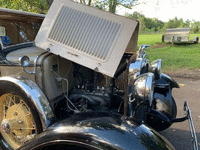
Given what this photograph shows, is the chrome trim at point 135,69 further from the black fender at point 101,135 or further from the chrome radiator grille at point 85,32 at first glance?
the black fender at point 101,135

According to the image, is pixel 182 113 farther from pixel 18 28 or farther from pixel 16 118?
pixel 18 28

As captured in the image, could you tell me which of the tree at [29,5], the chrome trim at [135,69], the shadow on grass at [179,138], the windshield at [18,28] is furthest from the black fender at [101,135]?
the tree at [29,5]

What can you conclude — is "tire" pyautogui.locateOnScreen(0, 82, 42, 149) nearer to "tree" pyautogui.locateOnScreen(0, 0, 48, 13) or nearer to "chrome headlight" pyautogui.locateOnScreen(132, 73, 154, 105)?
"chrome headlight" pyautogui.locateOnScreen(132, 73, 154, 105)

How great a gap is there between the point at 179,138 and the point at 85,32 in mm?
2406

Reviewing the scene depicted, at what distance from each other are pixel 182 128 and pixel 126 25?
8.13ft

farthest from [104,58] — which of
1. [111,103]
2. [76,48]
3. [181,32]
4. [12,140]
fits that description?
[181,32]

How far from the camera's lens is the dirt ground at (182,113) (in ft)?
10.3

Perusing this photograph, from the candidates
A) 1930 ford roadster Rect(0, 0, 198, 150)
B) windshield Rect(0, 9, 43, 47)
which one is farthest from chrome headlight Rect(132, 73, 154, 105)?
windshield Rect(0, 9, 43, 47)

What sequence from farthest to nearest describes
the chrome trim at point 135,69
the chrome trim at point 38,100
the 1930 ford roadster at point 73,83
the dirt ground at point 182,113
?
the dirt ground at point 182,113
the chrome trim at point 135,69
the chrome trim at point 38,100
the 1930 ford roadster at point 73,83

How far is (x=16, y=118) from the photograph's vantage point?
2.37 metres

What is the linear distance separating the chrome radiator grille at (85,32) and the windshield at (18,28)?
0.87 meters

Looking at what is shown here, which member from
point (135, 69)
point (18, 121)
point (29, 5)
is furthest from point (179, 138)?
point (29, 5)

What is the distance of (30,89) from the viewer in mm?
2158

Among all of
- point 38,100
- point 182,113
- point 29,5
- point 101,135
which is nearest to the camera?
point 101,135
